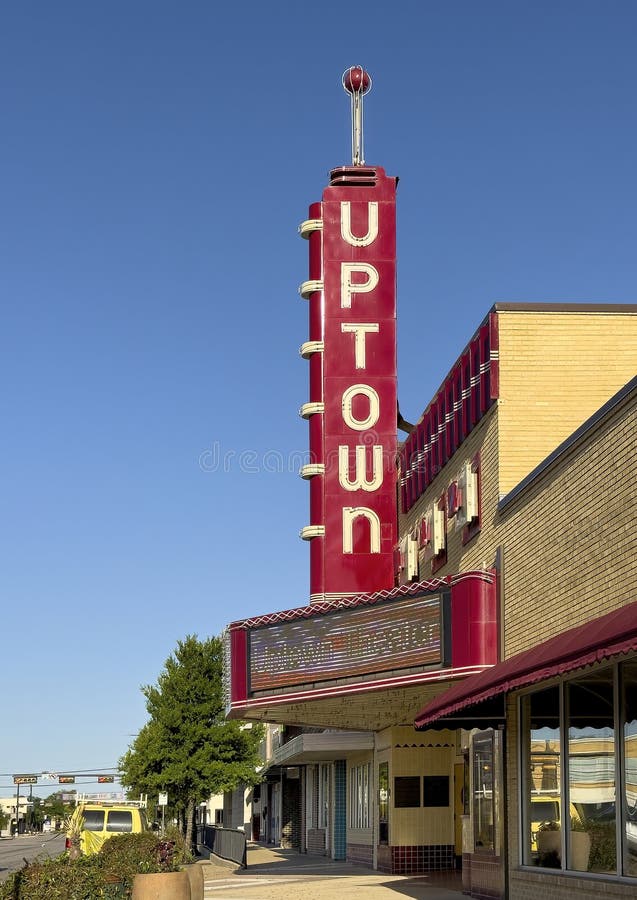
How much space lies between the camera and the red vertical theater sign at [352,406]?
99.3 feet

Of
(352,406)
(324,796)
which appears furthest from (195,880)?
(324,796)

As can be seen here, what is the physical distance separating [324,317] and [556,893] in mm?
15952

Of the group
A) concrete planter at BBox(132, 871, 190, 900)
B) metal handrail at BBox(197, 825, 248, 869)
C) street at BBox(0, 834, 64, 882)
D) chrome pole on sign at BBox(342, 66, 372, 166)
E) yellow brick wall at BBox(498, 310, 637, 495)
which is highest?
chrome pole on sign at BBox(342, 66, 372, 166)

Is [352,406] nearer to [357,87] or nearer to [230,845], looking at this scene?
[357,87]

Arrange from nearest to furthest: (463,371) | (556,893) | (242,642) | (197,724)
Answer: (556,893), (463,371), (242,642), (197,724)

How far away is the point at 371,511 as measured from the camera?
30.5 metres

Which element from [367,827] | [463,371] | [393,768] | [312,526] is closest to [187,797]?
[367,827]

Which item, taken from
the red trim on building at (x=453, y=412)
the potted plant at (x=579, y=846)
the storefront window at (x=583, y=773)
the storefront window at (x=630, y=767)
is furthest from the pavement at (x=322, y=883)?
the storefront window at (x=630, y=767)

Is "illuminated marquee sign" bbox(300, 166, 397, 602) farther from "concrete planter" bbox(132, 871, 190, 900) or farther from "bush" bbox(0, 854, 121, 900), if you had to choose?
"bush" bbox(0, 854, 121, 900)

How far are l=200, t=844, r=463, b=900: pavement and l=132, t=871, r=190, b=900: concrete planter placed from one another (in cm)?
773

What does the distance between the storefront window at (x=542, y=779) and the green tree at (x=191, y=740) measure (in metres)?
34.2

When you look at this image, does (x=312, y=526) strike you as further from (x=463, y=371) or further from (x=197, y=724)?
(x=197, y=724)

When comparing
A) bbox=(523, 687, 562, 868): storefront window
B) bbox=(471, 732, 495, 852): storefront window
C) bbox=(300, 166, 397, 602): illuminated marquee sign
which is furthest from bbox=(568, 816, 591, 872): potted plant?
bbox=(300, 166, 397, 602): illuminated marquee sign

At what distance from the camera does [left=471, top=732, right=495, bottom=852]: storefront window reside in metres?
23.2
